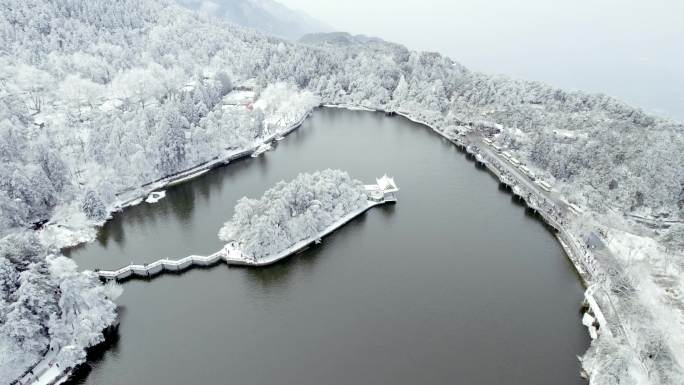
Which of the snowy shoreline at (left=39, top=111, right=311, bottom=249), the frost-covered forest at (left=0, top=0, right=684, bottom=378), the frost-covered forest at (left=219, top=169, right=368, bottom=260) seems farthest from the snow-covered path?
the frost-covered forest at (left=219, top=169, right=368, bottom=260)

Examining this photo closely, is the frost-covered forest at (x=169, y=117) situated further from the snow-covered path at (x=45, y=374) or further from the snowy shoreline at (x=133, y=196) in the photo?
the snow-covered path at (x=45, y=374)

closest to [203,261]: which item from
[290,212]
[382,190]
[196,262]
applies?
[196,262]

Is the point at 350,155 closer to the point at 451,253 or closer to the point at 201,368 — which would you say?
the point at 451,253

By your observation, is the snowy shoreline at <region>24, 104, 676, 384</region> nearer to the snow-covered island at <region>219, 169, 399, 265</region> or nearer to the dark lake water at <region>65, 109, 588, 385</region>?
the dark lake water at <region>65, 109, 588, 385</region>

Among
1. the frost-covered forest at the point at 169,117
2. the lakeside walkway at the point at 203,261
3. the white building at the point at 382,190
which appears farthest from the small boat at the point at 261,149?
the lakeside walkway at the point at 203,261

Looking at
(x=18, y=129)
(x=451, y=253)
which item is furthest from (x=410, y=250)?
(x=18, y=129)

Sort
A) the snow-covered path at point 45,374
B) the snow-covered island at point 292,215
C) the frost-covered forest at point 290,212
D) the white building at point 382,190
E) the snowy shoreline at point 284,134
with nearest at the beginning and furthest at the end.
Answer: the snow-covered path at point 45,374
the snowy shoreline at point 284,134
the snow-covered island at point 292,215
the frost-covered forest at point 290,212
the white building at point 382,190
